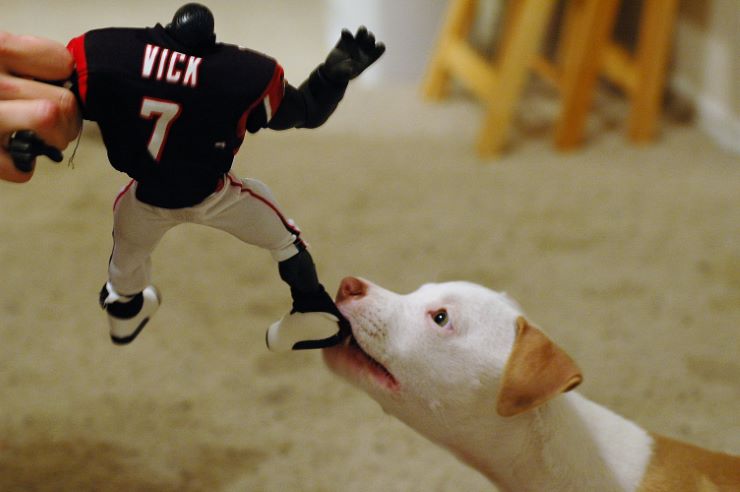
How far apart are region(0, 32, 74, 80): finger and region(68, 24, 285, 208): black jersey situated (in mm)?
11

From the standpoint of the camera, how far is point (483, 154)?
90.5 inches

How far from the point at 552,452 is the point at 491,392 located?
0.40 ft

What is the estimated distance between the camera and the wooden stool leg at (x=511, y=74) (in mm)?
2186

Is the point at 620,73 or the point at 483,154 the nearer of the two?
the point at 483,154

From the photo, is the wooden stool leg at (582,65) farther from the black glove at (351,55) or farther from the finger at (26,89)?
the finger at (26,89)

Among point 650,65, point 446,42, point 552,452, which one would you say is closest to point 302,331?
point 552,452

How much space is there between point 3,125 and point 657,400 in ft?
3.91

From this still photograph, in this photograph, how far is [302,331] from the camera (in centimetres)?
75

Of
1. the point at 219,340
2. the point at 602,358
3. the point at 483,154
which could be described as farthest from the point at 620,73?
the point at 219,340

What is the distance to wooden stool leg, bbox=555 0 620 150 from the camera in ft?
7.25

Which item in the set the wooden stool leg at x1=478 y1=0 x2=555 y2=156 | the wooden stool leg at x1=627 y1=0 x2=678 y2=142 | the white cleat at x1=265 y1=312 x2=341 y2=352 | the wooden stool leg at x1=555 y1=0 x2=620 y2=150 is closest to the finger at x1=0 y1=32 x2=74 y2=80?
the white cleat at x1=265 y1=312 x2=341 y2=352

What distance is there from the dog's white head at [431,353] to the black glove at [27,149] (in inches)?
14.9

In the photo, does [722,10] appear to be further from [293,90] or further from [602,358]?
[293,90]

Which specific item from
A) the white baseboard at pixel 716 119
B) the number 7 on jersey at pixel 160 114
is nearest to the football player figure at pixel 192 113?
the number 7 on jersey at pixel 160 114
